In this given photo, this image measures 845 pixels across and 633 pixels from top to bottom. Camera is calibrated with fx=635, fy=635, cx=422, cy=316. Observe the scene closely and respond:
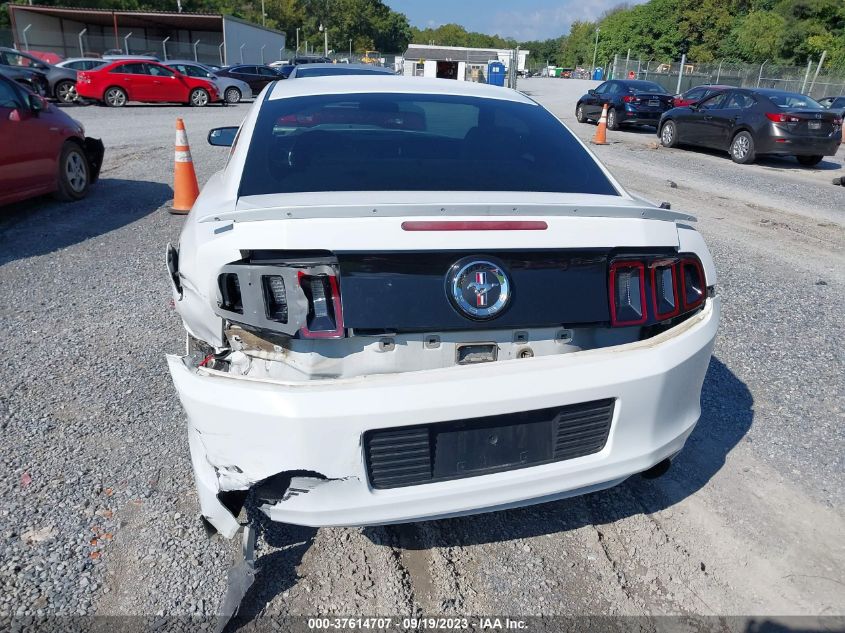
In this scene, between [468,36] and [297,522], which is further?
[468,36]

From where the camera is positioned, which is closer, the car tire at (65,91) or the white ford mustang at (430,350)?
the white ford mustang at (430,350)

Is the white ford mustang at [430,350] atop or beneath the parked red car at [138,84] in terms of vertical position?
atop

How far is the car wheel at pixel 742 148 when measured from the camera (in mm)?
12898

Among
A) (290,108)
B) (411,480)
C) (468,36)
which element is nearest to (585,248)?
(411,480)

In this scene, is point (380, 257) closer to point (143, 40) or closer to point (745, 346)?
point (745, 346)

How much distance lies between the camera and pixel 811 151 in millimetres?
12570

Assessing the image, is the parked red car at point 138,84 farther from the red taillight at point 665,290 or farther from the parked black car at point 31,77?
the red taillight at point 665,290

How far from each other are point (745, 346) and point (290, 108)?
3.31m

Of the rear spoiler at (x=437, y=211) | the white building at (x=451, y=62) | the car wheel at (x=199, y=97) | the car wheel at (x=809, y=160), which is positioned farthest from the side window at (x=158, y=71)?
the white building at (x=451, y=62)

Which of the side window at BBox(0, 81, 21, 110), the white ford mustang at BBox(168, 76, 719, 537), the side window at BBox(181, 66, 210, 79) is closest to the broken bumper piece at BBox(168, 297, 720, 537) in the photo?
the white ford mustang at BBox(168, 76, 719, 537)

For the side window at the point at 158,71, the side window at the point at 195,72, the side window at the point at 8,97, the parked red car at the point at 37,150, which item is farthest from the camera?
the side window at the point at 195,72

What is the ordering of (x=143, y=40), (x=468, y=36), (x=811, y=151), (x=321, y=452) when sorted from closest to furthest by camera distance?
(x=321, y=452) < (x=811, y=151) < (x=143, y=40) < (x=468, y=36)

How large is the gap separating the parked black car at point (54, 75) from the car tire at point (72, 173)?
16.4m

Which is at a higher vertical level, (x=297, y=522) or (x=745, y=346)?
(x=297, y=522)
